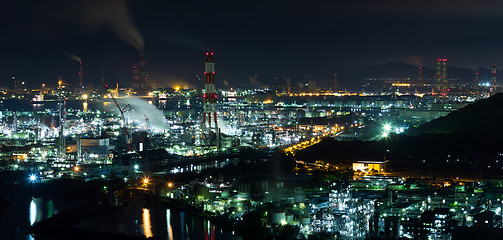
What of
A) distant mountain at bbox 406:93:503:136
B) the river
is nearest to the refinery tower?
distant mountain at bbox 406:93:503:136

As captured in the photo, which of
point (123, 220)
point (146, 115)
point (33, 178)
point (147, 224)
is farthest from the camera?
point (146, 115)

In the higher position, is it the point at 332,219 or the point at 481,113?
the point at 481,113

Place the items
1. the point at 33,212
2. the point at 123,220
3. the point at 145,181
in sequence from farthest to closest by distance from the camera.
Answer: the point at 145,181 → the point at 33,212 → the point at 123,220

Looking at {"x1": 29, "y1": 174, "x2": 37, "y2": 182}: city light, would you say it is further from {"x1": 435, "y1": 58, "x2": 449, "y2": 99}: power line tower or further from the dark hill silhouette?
{"x1": 435, "y1": 58, "x2": 449, "y2": 99}: power line tower

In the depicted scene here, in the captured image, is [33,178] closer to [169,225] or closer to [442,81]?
[169,225]

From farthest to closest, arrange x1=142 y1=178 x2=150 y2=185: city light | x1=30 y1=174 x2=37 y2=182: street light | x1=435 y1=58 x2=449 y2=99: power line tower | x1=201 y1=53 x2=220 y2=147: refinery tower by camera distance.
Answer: x1=435 y1=58 x2=449 y2=99: power line tower < x1=201 y1=53 x2=220 y2=147: refinery tower < x1=30 y1=174 x2=37 y2=182: street light < x1=142 y1=178 x2=150 y2=185: city light

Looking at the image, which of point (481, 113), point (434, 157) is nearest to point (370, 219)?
point (434, 157)

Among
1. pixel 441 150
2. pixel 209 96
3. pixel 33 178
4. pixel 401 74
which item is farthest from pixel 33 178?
pixel 401 74

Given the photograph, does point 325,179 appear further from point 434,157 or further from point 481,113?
point 481,113
